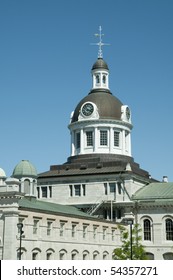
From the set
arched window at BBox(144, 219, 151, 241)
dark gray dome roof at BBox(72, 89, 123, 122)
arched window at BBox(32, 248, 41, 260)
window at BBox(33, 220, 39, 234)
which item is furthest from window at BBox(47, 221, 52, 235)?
dark gray dome roof at BBox(72, 89, 123, 122)

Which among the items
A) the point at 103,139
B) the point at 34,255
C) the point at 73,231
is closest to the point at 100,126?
the point at 103,139

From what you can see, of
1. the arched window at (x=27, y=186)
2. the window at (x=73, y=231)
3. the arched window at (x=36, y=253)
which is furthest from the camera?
the arched window at (x=27, y=186)

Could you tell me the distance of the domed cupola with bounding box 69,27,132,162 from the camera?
90875mm

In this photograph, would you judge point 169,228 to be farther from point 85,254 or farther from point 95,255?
point 85,254

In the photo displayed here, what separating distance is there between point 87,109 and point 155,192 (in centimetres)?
1924

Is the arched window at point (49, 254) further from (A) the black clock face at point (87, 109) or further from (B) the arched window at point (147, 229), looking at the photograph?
(A) the black clock face at point (87, 109)

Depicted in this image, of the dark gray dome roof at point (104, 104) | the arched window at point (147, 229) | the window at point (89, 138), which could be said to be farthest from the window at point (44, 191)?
the arched window at point (147, 229)

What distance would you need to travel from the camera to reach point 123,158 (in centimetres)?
9062

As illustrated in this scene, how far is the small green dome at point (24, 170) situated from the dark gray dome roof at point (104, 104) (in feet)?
74.3

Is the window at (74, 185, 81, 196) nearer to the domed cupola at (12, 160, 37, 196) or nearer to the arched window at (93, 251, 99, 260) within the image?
the domed cupola at (12, 160, 37, 196)

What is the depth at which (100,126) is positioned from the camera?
91000mm

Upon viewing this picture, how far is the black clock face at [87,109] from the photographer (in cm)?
9156
